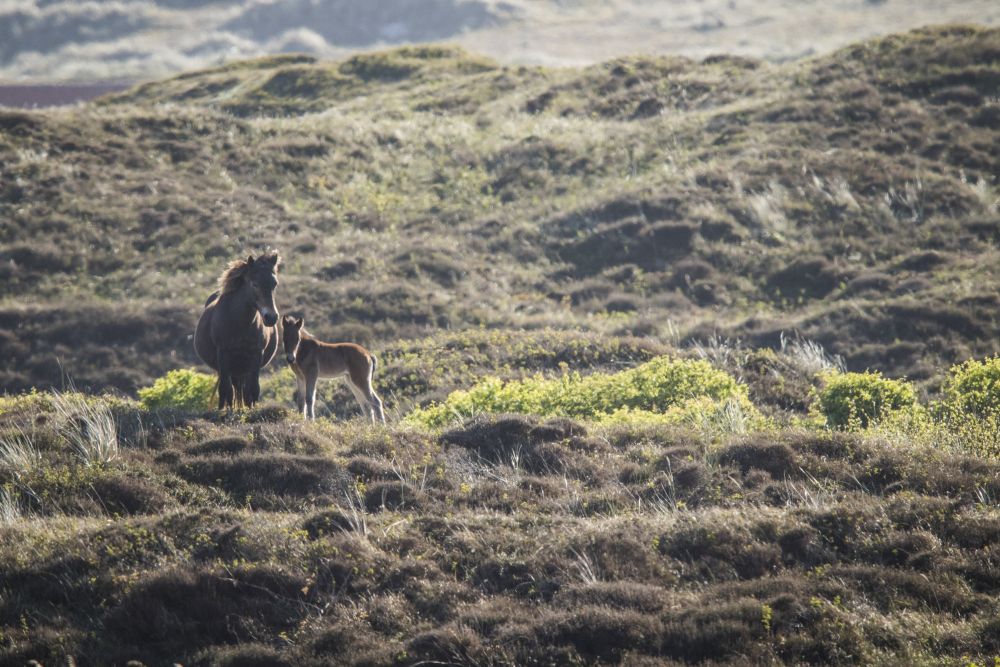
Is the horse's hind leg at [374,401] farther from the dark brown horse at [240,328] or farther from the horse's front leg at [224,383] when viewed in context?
the horse's front leg at [224,383]

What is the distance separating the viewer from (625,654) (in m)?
8.91

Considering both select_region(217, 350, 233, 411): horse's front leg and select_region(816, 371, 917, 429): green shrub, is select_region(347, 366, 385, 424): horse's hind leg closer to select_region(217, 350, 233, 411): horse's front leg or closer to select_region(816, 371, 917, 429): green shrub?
select_region(217, 350, 233, 411): horse's front leg

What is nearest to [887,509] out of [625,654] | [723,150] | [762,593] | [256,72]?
[762,593]

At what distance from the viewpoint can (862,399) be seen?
56.4 feet

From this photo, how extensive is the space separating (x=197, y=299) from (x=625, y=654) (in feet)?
75.3

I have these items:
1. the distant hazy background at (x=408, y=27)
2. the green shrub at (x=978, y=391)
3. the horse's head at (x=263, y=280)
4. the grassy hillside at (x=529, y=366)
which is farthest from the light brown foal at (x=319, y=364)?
the distant hazy background at (x=408, y=27)

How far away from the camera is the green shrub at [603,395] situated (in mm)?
17000

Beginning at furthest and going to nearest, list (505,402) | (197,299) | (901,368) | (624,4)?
(624,4)
(197,299)
(901,368)
(505,402)

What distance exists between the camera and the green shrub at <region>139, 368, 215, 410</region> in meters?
17.3

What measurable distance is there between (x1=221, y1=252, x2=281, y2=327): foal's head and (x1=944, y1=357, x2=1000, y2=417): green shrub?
35.0 feet

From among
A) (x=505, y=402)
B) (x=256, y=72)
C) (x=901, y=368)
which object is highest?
(x=256, y=72)

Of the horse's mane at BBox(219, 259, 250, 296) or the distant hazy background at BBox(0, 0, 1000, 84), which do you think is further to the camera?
the distant hazy background at BBox(0, 0, 1000, 84)

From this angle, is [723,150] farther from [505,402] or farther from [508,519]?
[508,519]

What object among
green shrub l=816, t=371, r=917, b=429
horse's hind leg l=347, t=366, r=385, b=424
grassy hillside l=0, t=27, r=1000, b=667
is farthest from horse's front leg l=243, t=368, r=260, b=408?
green shrub l=816, t=371, r=917, b=429
